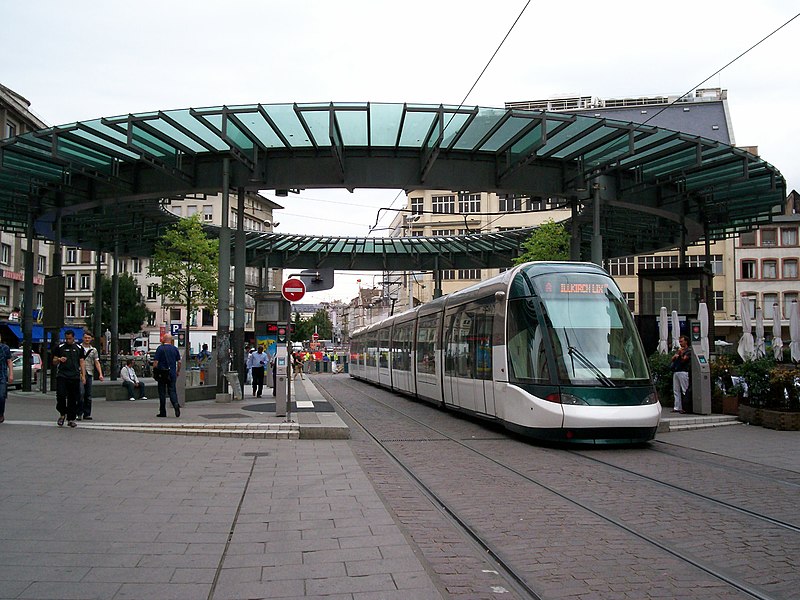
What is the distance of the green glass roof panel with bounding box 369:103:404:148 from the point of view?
18.3 metres

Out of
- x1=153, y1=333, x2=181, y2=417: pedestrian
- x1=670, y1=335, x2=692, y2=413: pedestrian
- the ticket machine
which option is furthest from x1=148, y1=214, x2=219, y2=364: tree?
the ticket machine

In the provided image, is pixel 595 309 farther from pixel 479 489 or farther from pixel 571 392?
pixel 479 489

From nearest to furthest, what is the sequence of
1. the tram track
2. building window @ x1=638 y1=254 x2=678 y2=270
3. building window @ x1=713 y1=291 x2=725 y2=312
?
the tram track
building window @ x1=713 y1=291 x2=725 y2=312
building window @ x1=638 y1=254 x2=678 y2=270

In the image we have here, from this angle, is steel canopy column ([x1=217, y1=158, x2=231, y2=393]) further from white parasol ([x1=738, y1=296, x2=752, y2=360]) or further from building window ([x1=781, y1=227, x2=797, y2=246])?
building window ([x1=781, y1=227, x2=797, y2=246])

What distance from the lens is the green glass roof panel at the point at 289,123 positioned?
18.2m

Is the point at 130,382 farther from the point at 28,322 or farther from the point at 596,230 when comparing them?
the point at 596,230

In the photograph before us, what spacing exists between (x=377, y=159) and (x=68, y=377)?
10.5 metres

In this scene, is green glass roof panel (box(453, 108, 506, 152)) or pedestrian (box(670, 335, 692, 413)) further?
green glass roof panel (box(453, 108, 506, 152))

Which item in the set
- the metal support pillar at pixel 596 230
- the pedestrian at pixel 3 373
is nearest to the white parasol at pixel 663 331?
the metal support pillar at pixel 596 230

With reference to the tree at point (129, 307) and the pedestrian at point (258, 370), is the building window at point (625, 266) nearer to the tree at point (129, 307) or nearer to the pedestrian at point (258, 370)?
the tree at point (129, 307)

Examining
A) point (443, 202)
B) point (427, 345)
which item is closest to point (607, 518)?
point (427, 345)

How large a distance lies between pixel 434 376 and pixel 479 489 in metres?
11.5

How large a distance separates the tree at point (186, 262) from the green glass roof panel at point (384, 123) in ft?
46.3

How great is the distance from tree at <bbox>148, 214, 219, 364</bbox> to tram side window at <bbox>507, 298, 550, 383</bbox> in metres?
21.3
